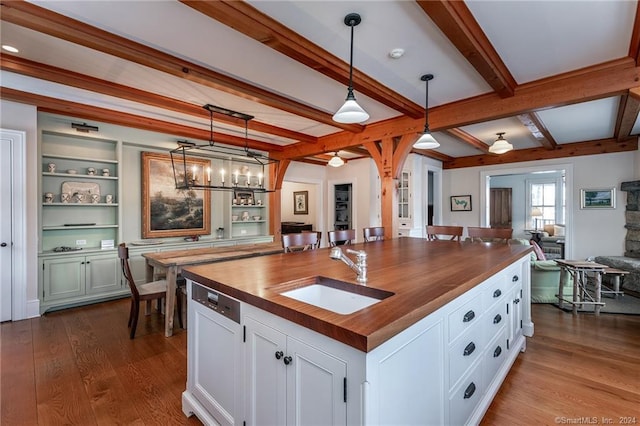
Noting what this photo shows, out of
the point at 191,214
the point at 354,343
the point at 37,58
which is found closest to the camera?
the point at 354,343

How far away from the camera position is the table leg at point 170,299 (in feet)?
9.84

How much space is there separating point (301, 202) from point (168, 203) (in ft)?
15.9

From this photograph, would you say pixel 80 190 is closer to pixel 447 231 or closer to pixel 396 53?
pixel 396 53

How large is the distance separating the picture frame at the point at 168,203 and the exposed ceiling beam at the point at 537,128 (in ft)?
15.4

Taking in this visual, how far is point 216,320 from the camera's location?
1.58m

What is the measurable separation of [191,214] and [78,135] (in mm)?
1860

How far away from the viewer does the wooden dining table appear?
3.02 meters

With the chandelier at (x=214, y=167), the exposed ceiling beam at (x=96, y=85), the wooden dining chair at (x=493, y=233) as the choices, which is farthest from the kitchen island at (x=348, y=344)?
the chandelier at (x=214, y=167)

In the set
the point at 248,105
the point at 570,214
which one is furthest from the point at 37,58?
the point at 570,214

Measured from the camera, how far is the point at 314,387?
107 centimetres

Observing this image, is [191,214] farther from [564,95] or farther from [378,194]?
[564,95]

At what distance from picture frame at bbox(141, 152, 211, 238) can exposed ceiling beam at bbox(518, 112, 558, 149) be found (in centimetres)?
470

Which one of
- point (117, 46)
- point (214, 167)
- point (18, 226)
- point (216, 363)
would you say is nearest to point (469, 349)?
point (216, 363)

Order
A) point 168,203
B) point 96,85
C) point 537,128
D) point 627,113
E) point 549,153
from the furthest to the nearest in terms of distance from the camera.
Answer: point 549,153, point 168,203, point 537,128, point 627,113, point 96,85
